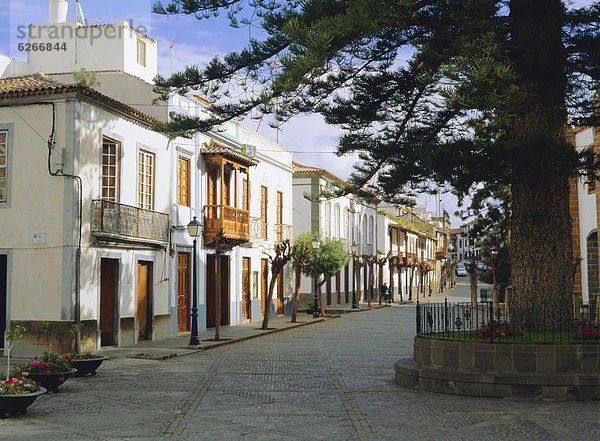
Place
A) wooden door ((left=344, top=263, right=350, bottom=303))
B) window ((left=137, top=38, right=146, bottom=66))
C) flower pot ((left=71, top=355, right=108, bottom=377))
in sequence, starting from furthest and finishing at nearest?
wooden door ((left=344, top=263, right=350, bottom=303)), window ((left=137, top=38, right=146, bottom=66)), flower pot ((left=71, top=355, right=108, bottom=377))

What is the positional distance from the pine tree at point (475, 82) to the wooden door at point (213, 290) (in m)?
13.2

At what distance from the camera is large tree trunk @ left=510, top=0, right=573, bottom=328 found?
1208 cm

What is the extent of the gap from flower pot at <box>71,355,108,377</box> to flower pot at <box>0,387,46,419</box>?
12.8ft

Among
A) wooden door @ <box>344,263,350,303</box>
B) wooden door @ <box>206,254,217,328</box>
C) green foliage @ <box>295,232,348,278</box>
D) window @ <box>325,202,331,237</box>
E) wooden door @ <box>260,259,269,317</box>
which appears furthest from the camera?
wooden door @ <box>344,263,350,303</box>

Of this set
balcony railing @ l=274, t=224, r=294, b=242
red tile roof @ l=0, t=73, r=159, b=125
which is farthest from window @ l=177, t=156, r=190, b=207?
balcony railing @ l=274, t=224, r=294, b=242

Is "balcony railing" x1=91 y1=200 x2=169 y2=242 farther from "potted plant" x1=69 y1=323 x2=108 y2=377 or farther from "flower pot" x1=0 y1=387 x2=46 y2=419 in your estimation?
"flower pot" x1=0 y1=387 x2=46 y2=419

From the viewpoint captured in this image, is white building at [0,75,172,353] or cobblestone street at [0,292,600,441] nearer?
cobblestone street at [0,292,600,441]

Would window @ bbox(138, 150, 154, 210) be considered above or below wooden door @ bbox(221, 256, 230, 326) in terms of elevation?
above

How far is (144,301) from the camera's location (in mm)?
21719

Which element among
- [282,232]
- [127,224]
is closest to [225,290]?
[282,232]

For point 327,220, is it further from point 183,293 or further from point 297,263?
point 183,293

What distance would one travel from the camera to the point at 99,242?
1898cm

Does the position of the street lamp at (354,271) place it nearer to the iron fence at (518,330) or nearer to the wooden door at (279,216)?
the wooden door at (279,216)

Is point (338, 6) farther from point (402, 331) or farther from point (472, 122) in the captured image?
point (402, 331)
